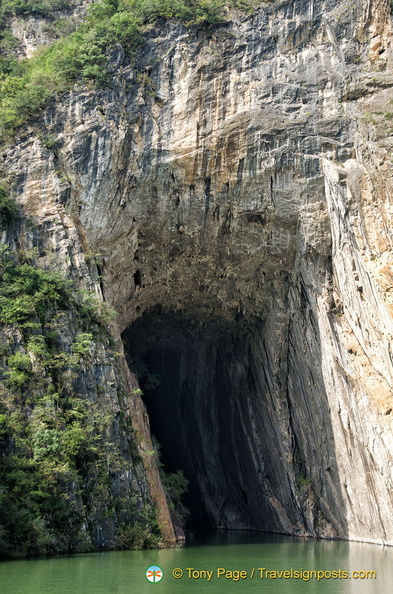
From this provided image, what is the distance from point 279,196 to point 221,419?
11.0m

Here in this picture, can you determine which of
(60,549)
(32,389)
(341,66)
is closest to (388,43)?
(341,66)

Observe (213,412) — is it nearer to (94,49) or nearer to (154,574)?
(94,49)

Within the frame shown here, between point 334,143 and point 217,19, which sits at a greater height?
point 217,19

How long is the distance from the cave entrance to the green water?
9.99m

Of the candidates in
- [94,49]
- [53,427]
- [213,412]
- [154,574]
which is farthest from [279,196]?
[154,574]

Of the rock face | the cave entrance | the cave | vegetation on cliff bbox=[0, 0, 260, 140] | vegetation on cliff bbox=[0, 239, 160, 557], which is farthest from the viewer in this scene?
the cave entrance

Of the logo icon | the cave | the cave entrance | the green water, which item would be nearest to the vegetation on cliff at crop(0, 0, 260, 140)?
the cave

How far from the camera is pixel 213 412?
2678cm

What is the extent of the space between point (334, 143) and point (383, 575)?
13.1 metres

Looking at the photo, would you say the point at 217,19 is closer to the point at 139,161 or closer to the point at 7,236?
the point at 139,161

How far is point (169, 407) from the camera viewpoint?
2892cm

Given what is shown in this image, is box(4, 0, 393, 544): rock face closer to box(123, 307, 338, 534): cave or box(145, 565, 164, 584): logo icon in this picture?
box(123, 307, 338, 534): cave

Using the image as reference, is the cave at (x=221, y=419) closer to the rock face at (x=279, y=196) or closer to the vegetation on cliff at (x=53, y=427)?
the rock face at (x=279, y=196)

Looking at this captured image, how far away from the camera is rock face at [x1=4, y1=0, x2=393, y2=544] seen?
18.2 meters
